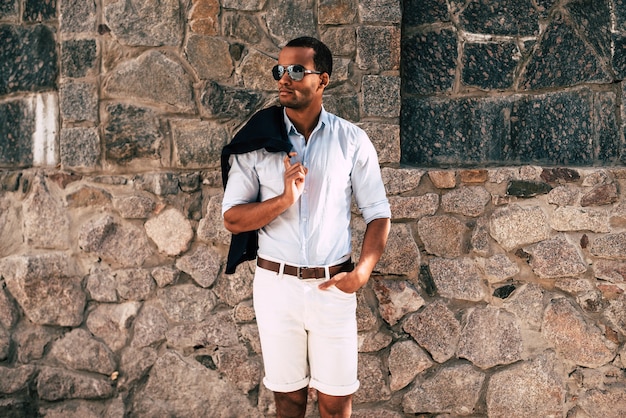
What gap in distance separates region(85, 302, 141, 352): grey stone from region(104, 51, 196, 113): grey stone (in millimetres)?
1022

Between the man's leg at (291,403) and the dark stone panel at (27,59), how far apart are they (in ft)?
6.45

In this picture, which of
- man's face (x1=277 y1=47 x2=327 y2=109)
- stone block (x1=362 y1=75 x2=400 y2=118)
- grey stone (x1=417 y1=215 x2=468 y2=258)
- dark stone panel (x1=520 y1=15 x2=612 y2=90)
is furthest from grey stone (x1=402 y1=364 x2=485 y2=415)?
man's face (x1=277 y1=47 x2=327 y2=109)

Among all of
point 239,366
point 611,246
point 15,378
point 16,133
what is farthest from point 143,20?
point 611,246

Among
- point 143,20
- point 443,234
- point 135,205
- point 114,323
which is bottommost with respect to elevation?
point 114,323

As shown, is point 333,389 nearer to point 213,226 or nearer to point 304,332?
point 304,332

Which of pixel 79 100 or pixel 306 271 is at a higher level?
pixel 79 100

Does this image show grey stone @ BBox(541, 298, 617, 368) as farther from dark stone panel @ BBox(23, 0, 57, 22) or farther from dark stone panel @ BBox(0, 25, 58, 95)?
dark stone panel @ BBox(23, 0, 57, 22)

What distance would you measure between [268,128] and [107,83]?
3.88ft

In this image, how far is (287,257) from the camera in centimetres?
274

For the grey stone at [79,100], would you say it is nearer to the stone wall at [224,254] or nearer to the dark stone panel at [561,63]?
the stone wall at [224,254]

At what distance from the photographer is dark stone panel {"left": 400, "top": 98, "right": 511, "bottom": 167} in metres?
3.80

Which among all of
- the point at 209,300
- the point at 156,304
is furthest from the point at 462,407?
the point at 156,304

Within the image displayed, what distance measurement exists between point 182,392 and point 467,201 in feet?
5.55

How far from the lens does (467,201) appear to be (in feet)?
11.6
